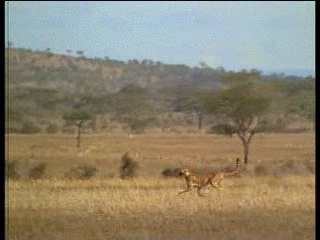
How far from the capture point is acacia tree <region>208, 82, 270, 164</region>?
37175 millimetres

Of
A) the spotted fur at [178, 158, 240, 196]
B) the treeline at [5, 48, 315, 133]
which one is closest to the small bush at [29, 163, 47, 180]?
the spotted fur at [178, 158, 240, 196]

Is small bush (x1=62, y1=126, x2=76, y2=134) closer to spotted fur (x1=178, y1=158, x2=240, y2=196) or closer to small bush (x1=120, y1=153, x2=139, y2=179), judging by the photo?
small bush (x1=120, y1=153, x2=139, y2=179)

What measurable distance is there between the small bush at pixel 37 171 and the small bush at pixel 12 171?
18.5 inches

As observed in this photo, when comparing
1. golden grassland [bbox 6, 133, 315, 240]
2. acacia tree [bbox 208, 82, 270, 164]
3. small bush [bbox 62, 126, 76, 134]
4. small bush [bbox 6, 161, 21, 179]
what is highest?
acacia tree [bbox 208, 82, 270, 164]

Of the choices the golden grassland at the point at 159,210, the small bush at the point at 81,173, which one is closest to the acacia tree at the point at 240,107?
the small bush at the point at 81,173

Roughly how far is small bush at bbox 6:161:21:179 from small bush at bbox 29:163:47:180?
0.47 meters

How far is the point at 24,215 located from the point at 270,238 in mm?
4531

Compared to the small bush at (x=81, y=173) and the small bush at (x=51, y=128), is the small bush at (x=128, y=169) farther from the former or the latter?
the small bush at (x=51, y=128)

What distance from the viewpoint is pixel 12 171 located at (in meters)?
25.1

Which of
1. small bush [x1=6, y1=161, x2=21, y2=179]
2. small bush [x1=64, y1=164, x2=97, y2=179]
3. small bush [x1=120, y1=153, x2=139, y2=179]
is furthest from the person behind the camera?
small bush [x1=120, y1=153, x2=139, y2=179]

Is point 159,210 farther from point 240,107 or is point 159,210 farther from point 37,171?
point 240,107

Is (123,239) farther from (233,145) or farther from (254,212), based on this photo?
(233,145)

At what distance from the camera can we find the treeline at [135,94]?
41469 millimetres

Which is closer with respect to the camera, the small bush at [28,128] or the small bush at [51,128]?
the small bush at [28,128]
